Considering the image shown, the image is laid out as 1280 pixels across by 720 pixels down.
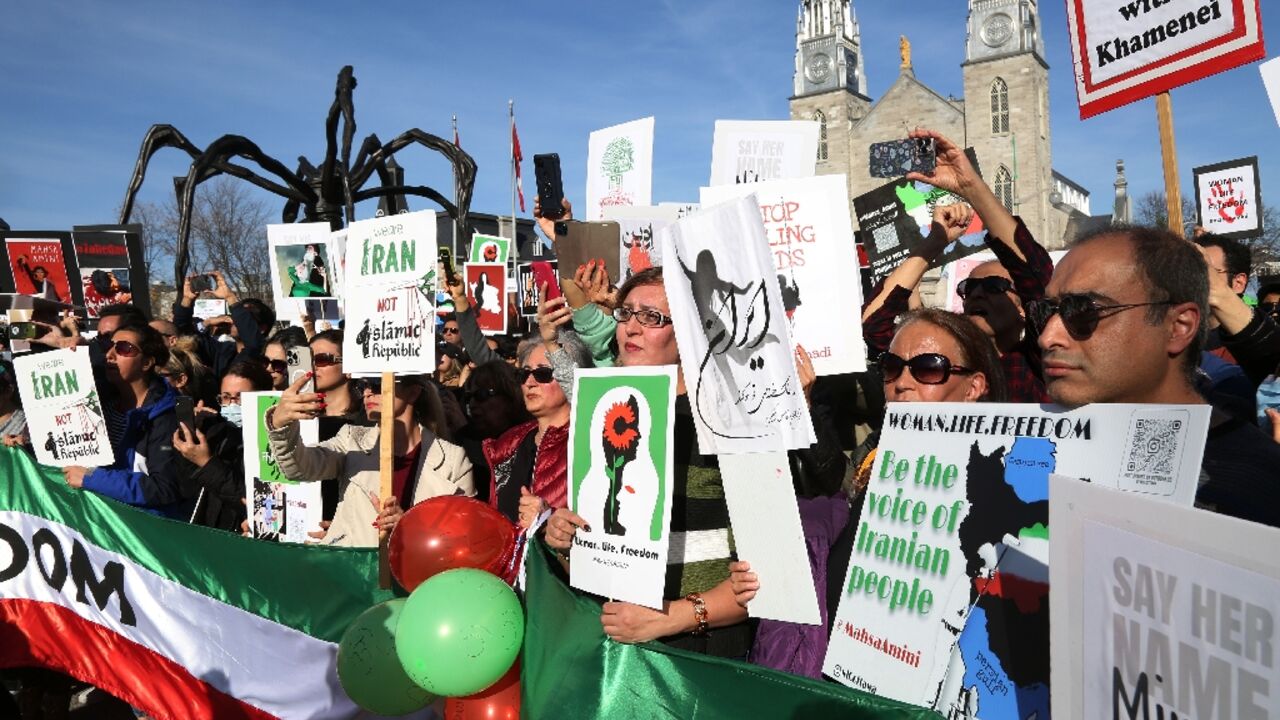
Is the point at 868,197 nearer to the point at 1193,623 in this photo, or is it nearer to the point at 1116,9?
the point at 1116,9

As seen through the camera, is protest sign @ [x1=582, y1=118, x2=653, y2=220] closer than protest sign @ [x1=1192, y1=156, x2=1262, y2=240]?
Yes

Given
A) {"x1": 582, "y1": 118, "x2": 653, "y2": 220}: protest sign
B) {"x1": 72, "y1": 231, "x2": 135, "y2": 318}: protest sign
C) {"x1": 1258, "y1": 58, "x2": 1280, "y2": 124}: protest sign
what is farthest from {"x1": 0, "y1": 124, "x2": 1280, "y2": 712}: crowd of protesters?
{"x1": 72, "y1": 231, "x2": 135, "y2": 318}: protest sign

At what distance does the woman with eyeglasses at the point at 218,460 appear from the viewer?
16.2ft

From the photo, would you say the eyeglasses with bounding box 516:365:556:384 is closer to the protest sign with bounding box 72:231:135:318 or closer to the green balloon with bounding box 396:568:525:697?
the green balloon with bounding box 396:568:525:697

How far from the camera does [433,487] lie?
14.4ft

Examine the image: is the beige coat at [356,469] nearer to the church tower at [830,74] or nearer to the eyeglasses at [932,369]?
the eyeglasses at [932,369]

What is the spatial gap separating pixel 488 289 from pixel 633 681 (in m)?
6.88

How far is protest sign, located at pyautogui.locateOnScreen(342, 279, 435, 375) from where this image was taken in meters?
4.18

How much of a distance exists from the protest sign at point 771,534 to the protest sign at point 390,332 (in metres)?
2.03

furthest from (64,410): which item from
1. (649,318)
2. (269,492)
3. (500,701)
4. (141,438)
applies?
(649,318)

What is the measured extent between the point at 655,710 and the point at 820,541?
0.62 meters

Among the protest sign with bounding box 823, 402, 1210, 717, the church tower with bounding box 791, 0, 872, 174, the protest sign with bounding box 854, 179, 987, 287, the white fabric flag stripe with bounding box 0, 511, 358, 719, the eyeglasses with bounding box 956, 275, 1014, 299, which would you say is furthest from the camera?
the church tower with bounding box 791, 0, 872, 174

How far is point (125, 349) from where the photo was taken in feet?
17.1

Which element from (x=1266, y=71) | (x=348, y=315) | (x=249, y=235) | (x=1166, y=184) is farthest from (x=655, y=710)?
(x=249, y=235)
